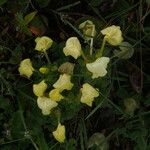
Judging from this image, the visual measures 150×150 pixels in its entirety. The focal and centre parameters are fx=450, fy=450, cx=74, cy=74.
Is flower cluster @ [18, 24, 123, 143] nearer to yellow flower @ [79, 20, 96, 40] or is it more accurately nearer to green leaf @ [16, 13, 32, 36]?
yellow flower @ [79, 20, 96, 40]

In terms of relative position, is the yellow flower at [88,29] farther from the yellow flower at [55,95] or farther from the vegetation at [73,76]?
the yellow flower at [55,95]

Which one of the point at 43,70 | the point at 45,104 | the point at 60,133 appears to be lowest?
the point at 60,133

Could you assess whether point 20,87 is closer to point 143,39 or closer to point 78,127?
point 78,127

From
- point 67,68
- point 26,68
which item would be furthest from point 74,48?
point 26,68

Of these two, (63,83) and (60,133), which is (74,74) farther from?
(60,133)

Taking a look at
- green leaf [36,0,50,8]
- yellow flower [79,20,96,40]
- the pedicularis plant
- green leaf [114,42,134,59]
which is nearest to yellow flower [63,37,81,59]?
the pedicularis plant

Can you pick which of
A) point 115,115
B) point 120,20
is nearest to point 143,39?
point 120,20
